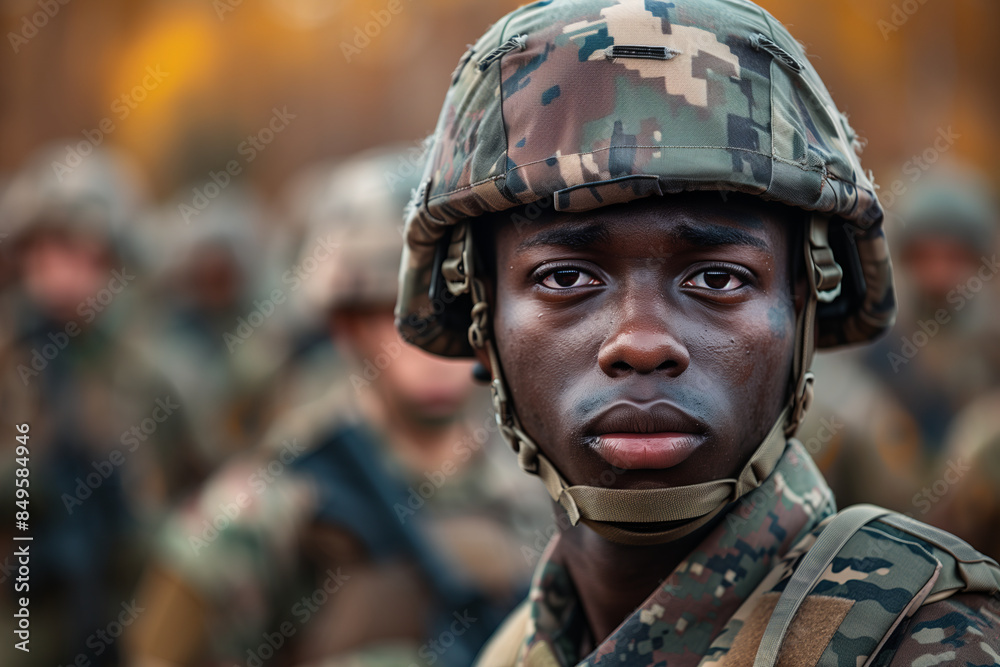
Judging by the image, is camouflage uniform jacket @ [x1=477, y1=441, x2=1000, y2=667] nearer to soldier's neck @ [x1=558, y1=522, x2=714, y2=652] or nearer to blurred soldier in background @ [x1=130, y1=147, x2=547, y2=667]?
soldier's neck @ [x1=558, y1=522, x2=714, y2=652]

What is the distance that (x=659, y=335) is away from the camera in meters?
1.96

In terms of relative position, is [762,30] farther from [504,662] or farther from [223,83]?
[223,83]

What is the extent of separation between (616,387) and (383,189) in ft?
12.5

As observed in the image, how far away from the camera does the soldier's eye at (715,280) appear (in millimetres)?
2049

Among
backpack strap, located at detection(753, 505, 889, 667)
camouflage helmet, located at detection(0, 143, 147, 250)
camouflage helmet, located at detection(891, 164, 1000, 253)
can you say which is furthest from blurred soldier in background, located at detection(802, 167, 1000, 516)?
camouflage helmet, located at detection(0, 143, 147, 250)

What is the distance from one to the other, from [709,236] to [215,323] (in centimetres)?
982

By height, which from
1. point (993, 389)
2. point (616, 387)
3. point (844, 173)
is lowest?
point (993, 389)

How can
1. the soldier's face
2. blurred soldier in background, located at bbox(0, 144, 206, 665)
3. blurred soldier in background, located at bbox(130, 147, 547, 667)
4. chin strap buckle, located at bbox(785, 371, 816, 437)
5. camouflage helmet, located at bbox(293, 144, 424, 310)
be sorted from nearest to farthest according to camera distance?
the soldier's face, chin strap buckle, located at bbox(785, 371, 816, 437), blurred soldier in background, located at bbox(130, 147, 547, 667), camouflage helmet, located at bbox(293, 144, 424, 310), blurred soldier in background, located at bbox(0, 144, 206, 665)

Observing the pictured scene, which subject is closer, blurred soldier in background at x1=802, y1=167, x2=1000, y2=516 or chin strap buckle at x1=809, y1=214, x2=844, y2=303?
chin strap buckle at x1=809, y1=214, x2=844, y2=303

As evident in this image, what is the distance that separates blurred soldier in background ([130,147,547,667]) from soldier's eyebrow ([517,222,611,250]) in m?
2.87

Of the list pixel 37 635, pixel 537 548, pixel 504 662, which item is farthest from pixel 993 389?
pixel 37 635

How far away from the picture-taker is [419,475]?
16.8 ft

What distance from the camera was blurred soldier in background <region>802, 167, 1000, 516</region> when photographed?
21.5ft

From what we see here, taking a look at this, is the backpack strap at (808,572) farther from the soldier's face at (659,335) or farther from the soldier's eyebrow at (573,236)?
the soldier's eyebrow at (573,236)
